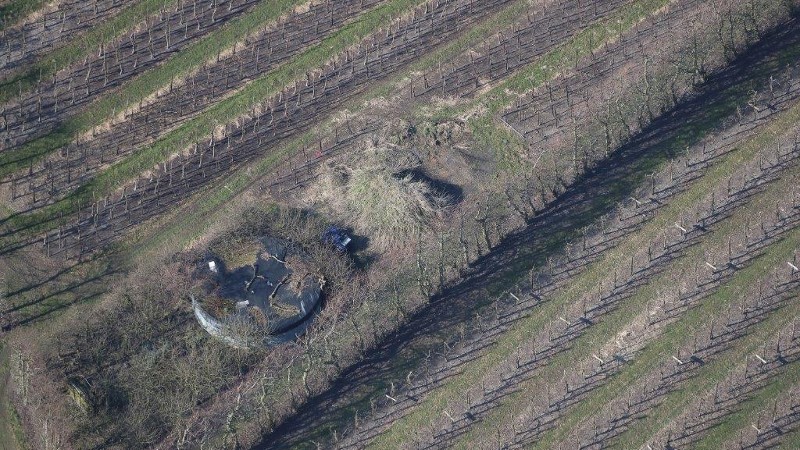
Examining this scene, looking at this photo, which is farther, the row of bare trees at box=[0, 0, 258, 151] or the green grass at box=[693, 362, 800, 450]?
the row of bare trees at box=[0, 0, 258, 151]

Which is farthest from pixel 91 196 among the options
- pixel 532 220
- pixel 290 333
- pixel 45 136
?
pixel 532 220

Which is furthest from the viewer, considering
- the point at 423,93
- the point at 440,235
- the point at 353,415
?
the point at 423,93

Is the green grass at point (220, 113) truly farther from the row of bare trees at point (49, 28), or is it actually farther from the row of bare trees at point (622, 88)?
the row of bare trees at point (622, 88)

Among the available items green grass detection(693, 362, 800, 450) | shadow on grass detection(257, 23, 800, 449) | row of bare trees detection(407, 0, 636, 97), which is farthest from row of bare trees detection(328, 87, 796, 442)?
row of bare trees detection(407, 0, 636, 97)

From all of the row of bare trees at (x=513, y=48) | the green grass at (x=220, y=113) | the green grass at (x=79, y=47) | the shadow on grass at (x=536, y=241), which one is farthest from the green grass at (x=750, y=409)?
the green grass at (x=79, y=47)

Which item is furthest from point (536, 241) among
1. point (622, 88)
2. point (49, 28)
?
point (49, 28)

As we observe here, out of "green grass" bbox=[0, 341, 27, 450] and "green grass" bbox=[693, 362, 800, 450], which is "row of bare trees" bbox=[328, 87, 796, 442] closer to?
"green grass" bbox=[693, 362, 800, 450]

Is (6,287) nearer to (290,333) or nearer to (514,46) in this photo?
(290,333)
